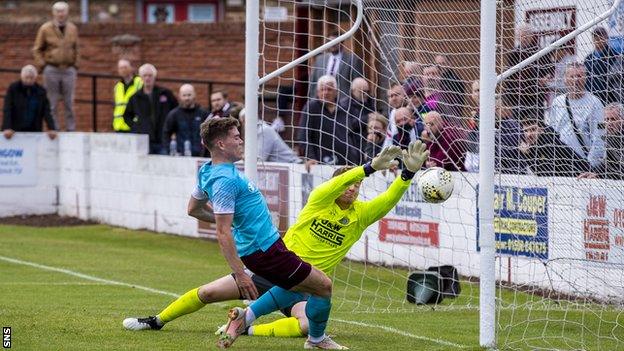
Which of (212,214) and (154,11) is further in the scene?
(154,11)

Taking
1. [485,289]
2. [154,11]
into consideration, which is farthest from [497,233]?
[154,11]

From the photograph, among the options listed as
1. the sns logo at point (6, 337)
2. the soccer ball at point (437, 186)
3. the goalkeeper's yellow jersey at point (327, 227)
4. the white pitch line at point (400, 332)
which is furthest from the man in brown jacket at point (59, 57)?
the soccer ball at point (437, 186)

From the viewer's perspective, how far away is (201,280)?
49.3 ft

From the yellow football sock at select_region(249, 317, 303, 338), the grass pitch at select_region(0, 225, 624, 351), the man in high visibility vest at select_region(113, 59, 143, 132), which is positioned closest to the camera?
the grass pitch at select_region(0, 225, 624, 351)

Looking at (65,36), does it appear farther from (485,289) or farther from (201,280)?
(485,289)

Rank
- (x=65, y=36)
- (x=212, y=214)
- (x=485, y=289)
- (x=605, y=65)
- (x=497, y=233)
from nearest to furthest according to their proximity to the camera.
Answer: (x=485, y=289) → (x=212, y=214) → (x=605, y=65) → (x=497, y=233) → (x=65, y=36)

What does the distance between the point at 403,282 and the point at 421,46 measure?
123 inches

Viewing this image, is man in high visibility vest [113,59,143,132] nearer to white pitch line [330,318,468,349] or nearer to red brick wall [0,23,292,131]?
red brick wall [0,23,292,131]

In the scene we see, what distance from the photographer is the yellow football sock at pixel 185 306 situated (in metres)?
10.4

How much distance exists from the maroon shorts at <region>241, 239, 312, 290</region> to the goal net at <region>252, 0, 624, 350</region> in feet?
3.30

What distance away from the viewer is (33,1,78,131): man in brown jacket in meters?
22.9

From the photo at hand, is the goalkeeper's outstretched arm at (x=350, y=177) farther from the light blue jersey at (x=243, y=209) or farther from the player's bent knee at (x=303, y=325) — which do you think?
the player's bent knee at (x=303, y=325)

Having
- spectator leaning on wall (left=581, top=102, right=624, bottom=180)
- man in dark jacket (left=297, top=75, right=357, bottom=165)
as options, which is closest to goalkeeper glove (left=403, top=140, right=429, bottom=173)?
spectator leaning on wall (left=581, top=102, right=624, bottom=180)

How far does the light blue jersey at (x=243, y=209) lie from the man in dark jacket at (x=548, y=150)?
3102 millimetres
